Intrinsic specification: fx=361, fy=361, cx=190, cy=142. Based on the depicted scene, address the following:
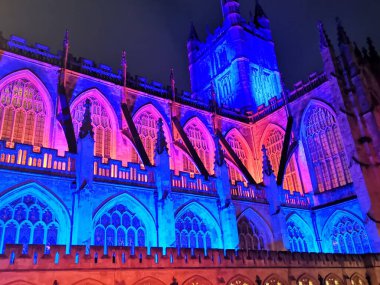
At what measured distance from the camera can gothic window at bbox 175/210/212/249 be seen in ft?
58.6

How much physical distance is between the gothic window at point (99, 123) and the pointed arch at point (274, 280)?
1156cm

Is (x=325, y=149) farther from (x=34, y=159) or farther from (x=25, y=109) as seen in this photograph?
(x=25, y=109)

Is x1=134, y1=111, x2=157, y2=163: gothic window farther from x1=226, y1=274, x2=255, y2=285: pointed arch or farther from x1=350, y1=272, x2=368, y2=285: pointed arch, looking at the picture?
x1=350, y1=272, x2=368, y2=285: pointed arch

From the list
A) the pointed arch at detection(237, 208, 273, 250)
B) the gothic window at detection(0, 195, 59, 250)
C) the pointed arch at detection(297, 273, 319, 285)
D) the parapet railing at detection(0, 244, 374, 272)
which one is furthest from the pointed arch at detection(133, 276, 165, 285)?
the pointed arch at detection(237, 208, 273, 250)

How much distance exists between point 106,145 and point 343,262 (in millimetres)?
14062

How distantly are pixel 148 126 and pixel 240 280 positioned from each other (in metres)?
13.2

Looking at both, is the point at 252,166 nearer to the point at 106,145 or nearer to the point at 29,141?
the point at 106,145

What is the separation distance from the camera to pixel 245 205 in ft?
65.9

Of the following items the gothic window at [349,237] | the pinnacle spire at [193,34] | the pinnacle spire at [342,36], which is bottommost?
the gothic window at [349,237]

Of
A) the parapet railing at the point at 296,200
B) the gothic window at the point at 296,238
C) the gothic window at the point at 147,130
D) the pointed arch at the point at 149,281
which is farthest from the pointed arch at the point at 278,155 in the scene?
the pointed arch at the point at 149,281

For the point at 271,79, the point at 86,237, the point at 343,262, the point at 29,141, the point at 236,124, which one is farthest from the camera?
the point at 271,79

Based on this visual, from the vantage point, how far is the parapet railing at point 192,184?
59.8 ft

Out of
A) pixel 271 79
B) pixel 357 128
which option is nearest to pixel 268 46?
pixel 271 79

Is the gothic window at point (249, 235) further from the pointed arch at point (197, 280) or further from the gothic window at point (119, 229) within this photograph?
the pointed arch at point (197, 280)
